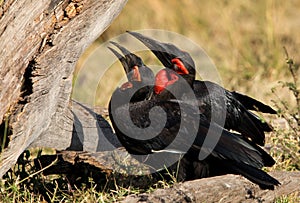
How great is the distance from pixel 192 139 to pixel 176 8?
459 cm

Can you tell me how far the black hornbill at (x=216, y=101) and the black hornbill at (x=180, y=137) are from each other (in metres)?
0.10

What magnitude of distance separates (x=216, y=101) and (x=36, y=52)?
1.57 metres

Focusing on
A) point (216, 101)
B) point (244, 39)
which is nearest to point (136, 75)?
point (216, 101)

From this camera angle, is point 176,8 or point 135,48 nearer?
point 135,48

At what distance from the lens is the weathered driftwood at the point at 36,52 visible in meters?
3.20

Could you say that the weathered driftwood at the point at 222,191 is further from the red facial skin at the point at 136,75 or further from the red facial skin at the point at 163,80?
the red facial skin at the point at 136,75

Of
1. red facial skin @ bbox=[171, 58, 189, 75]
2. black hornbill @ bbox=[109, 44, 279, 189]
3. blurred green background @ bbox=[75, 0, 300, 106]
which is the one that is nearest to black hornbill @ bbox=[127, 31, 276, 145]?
red facial skin @ bbox=[171, 58, 189, 75]

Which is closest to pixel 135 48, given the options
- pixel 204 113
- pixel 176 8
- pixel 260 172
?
pixel 176 8

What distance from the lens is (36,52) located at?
326 centimetres

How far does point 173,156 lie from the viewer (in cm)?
428

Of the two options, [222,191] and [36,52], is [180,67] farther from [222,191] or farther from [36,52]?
[36,52]

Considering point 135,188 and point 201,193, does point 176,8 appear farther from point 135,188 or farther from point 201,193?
point 201,193

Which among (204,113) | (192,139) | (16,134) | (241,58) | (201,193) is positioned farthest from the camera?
(241,58)

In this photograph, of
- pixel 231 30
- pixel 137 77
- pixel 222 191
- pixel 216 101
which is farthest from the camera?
pixel 231 30
